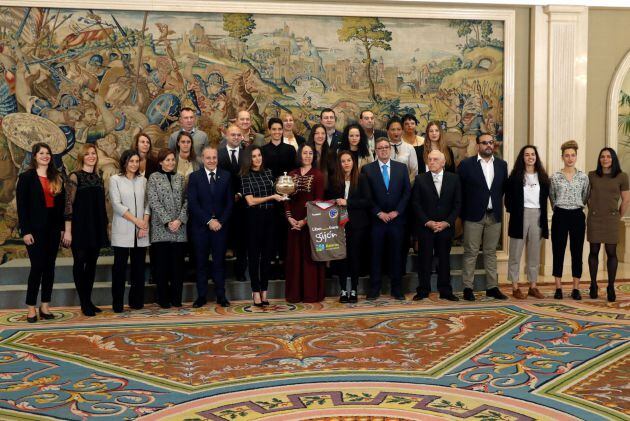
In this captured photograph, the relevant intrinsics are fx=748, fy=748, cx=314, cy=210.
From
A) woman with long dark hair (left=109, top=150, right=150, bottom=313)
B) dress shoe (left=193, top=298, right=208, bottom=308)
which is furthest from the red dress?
woman with long dark hair (left=109, top=150, right=150, bottom=313)

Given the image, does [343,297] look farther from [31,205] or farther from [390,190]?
[31,205]

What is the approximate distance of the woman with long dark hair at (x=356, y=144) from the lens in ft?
25.3

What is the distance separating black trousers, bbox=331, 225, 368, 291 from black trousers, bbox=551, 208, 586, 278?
195 cm

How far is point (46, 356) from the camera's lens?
18.3 ft

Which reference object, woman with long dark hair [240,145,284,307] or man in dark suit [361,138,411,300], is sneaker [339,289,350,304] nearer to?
man in dark suit [361,138,411,300]

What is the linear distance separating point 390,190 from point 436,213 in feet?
1.72

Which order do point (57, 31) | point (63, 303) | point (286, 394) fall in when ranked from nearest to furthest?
point (286, 394) < point (63, 303) < point (57, 31)

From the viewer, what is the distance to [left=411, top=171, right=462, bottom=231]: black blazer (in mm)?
7629

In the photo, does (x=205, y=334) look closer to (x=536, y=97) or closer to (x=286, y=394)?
(x=286, y=394)

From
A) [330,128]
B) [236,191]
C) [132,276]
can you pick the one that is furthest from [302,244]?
[132,276]

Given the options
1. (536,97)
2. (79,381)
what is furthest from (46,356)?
(536,97)

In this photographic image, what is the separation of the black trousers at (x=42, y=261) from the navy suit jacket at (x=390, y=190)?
3.07m

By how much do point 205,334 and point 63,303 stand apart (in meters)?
2.16

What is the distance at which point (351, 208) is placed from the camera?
7.64m
